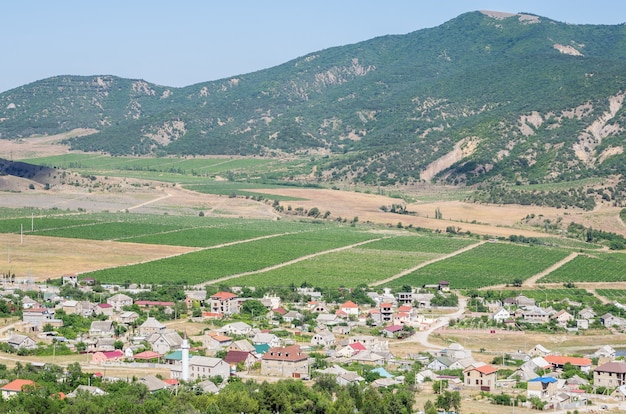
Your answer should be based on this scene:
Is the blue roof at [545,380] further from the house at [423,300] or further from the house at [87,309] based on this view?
the house at [87,309]

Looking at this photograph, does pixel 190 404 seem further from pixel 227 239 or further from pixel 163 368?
pixel 227 239

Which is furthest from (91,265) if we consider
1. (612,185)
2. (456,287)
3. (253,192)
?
(612,185)

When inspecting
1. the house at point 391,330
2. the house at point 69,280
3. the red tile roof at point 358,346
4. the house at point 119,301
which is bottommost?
the house at point 391,330

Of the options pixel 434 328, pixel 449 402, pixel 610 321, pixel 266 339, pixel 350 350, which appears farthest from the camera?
pixel 610 321

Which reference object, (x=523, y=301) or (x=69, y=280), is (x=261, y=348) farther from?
(x=69, y=280)

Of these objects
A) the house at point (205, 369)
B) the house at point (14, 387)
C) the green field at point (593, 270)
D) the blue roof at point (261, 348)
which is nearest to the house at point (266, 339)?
the blue roof at point (261, 348)

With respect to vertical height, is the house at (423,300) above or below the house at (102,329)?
below

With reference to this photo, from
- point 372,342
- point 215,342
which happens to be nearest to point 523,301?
point 372,342
